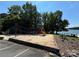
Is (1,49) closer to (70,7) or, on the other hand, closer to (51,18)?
(51,18)

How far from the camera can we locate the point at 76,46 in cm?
625

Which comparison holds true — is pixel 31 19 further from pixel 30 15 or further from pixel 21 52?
pixel 21 52

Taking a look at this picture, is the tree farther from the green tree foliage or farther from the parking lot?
the parking lot

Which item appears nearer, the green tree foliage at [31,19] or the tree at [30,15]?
the green tree foliage at [31,19]

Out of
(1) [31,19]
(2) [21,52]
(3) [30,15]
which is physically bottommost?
(2) [21,52]

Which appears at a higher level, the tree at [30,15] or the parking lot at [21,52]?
the tree at [30,15]

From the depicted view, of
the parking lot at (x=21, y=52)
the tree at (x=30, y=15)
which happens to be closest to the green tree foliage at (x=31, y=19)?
the tree at (x=30, y=15)

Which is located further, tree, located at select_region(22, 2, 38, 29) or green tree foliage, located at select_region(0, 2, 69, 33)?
tree, located at select_region(22, 2, 38, 29)

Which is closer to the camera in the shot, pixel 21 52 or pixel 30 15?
pixel 21 52

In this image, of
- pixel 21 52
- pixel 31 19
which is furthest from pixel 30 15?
pixel 21 52

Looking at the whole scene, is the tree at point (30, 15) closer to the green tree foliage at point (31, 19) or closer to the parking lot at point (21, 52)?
the green tree foliage at point (31, 19)

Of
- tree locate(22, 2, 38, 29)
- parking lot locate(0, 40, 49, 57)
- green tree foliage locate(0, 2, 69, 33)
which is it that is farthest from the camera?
tree locate(22, 2, 38, 29)

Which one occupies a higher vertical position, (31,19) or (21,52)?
(31,19)

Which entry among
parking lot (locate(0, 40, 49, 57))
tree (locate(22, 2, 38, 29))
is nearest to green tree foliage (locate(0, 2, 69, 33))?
tree (locate(22, 2, 38, 29))
